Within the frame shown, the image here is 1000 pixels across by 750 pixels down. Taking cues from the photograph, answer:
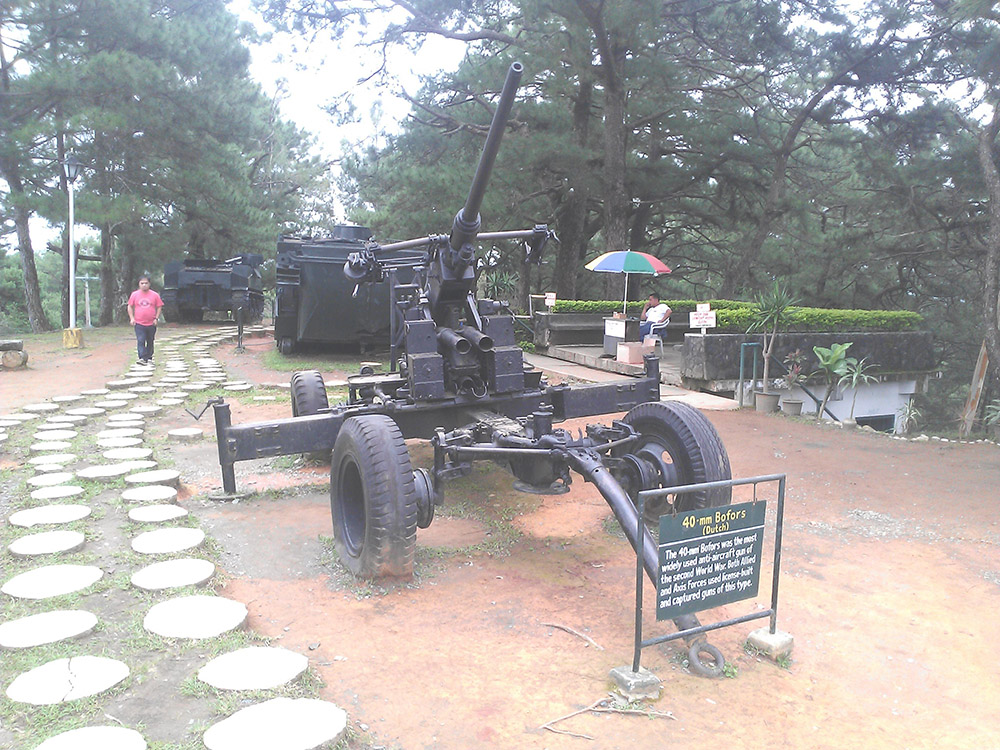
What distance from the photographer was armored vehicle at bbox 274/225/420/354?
11.8 metres

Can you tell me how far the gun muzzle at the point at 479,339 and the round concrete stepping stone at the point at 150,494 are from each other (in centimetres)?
224

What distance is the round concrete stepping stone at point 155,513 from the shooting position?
181 inches

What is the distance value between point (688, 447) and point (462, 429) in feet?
4.26

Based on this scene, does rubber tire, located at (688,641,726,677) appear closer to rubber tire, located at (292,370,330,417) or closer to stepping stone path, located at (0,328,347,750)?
stepping stone path, located at (0,328,347,750)

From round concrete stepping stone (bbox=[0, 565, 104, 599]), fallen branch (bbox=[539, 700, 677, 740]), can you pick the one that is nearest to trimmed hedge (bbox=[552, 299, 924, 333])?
fallen branch (bbox=[539, 700, 677, 740])

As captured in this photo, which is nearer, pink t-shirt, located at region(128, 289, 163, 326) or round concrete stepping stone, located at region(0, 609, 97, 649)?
round concrete stepping stone, located at region(0, 609, 97, 649)

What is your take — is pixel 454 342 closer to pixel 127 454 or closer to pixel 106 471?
pixel 106 471

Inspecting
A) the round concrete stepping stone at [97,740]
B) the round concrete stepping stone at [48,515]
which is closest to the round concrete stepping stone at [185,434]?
the round concrete stepping stone at [48,515]

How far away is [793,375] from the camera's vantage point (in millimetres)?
9922

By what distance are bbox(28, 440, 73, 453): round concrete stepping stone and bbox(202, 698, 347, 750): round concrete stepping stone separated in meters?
4.78

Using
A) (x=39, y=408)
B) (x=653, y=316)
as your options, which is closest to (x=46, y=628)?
(x=39, y=408)

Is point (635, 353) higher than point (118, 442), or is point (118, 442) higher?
point (635, 353)

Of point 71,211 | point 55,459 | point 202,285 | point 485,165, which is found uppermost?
point 71,211

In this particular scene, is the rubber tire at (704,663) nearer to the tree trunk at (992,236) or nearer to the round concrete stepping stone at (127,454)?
the round concrete stepping stone at (127,454)
